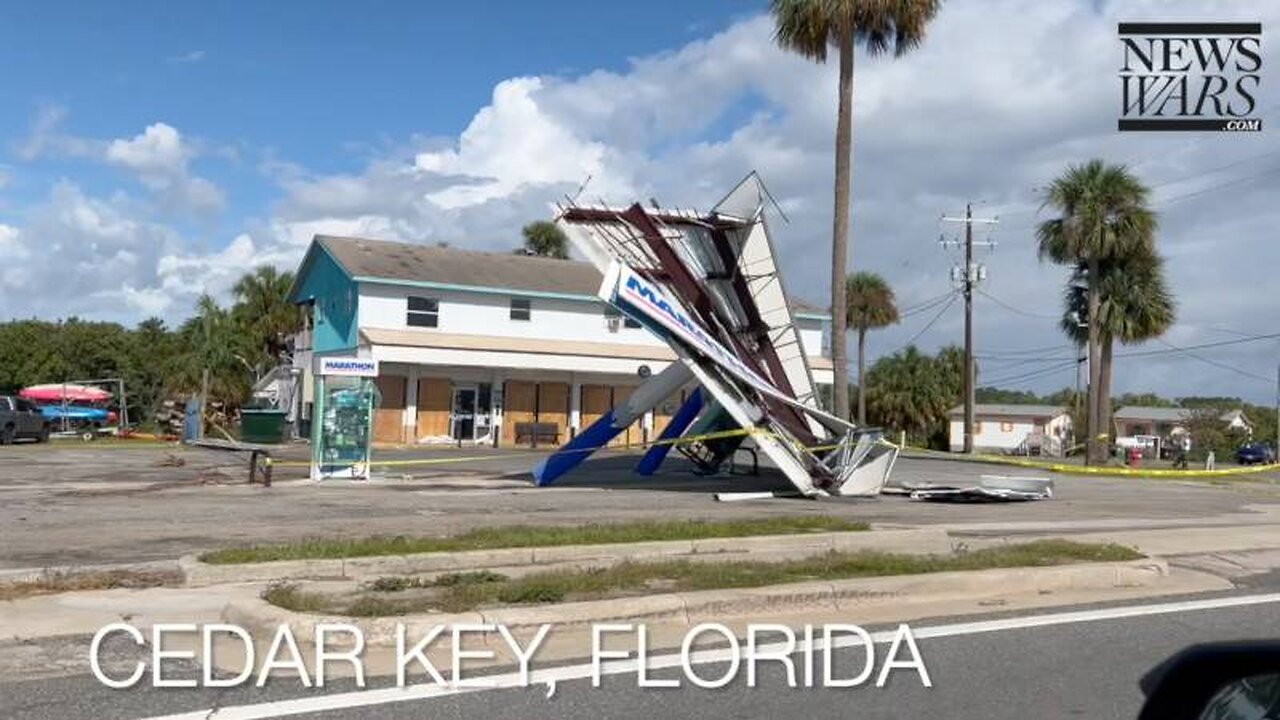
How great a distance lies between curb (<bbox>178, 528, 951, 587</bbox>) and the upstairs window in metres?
29.5

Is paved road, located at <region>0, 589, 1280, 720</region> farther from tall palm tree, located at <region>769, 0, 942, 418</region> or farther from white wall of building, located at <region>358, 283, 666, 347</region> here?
white wall of building, located at <region>358, 283, 666, 347</region>

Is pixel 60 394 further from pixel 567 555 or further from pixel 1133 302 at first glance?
pixel 567 555

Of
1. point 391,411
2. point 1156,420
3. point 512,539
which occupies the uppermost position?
point 1156,420

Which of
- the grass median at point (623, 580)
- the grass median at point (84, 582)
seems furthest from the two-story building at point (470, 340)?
the grass median at point (623, 580)

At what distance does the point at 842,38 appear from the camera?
30.1 metres

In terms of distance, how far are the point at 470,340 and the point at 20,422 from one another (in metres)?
14.6

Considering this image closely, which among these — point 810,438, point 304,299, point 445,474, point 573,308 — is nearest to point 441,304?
point 573,308

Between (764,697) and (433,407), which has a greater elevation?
(433,407)

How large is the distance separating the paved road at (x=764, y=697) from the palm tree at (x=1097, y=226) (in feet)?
115

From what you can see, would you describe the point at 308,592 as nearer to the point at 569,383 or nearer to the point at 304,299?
the point at 569,383

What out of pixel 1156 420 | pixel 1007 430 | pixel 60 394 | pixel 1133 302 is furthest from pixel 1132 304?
pixel 1156 420

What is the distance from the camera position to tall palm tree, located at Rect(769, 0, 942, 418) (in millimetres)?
29625

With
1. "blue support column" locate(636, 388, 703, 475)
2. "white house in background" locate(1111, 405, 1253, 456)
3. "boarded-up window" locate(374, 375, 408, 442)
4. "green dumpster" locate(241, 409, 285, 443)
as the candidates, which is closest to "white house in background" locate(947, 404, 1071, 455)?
"white house in background" locate(1111, 405, 1253, 456)

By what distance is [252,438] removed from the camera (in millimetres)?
39344
